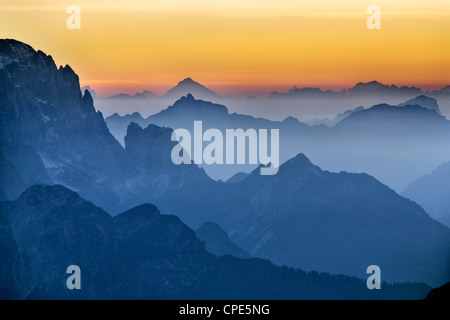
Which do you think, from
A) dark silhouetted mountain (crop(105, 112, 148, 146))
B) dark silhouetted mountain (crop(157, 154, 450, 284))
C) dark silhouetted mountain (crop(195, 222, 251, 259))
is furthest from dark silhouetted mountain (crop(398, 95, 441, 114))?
dark silhouetted mountain (crop(105, 112, 148, 146))

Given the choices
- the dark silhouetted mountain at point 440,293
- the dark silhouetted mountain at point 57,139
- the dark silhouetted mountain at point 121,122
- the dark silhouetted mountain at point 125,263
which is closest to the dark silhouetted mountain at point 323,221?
the dark silhouetted mountain at point 125,263

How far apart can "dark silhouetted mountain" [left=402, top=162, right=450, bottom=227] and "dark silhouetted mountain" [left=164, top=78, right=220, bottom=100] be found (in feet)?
27.4

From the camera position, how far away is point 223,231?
36781 mm

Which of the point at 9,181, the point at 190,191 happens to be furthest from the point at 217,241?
the point at 9,181

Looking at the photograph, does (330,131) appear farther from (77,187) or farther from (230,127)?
(77,187)

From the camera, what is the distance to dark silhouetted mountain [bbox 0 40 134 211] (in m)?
35.3

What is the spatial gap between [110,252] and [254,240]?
598 cm

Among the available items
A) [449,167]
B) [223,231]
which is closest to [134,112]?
[223,231]

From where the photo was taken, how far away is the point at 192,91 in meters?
34.8

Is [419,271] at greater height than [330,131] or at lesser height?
lesser

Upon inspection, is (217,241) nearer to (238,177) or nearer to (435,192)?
(238,177)

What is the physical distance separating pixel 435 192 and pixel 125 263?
12.0 meters

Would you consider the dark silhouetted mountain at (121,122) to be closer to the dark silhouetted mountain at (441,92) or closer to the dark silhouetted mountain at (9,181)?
the dark silhouetted mountain at (9,181)

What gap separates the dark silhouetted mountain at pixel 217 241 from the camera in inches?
1432
